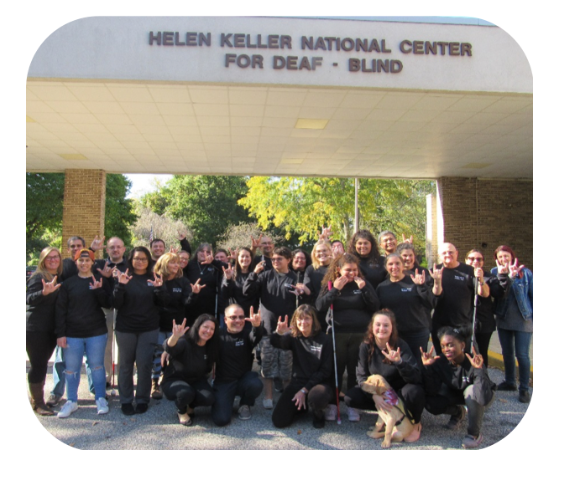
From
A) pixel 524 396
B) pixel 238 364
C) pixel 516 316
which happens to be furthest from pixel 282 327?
pixel 524 396

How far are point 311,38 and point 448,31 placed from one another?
2.28m

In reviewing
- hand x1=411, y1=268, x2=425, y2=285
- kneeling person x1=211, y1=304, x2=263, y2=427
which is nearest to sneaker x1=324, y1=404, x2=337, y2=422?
kneeling person x1=211, y1=304, x2=263, y2=427

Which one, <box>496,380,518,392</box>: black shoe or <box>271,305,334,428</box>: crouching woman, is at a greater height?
<box>271,305,334,428</box>: crouching woman

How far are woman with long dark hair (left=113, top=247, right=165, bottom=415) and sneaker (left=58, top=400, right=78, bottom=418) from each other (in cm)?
49

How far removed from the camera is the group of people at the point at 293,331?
435 cm

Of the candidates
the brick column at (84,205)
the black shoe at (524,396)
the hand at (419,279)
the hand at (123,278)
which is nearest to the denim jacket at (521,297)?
the black shoe at (524,396)

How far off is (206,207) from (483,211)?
26412 mm

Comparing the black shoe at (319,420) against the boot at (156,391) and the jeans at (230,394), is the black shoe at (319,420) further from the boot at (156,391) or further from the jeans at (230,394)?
the boot at (156,391)

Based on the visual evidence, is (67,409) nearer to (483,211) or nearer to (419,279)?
(419,279)

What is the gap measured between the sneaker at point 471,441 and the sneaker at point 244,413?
2.08 m

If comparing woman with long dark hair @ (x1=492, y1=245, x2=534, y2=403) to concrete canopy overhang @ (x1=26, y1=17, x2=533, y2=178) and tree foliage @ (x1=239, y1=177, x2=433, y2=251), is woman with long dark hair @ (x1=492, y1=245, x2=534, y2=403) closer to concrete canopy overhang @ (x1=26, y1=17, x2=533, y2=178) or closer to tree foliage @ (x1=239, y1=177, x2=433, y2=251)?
concrete canopy overhang @ (x1=26, y1=17, x2=533, y2=178)

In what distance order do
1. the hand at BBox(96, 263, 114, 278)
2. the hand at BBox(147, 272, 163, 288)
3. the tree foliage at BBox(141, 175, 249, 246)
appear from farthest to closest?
the tree foliage at BBox(141, 175, 249, 246) < the hand at BBox(96, 263, 114, 278) < the hand at BBox(147, 272, 163, 288)

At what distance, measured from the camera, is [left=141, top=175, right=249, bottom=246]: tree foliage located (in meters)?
36.6

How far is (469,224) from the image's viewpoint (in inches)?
542
